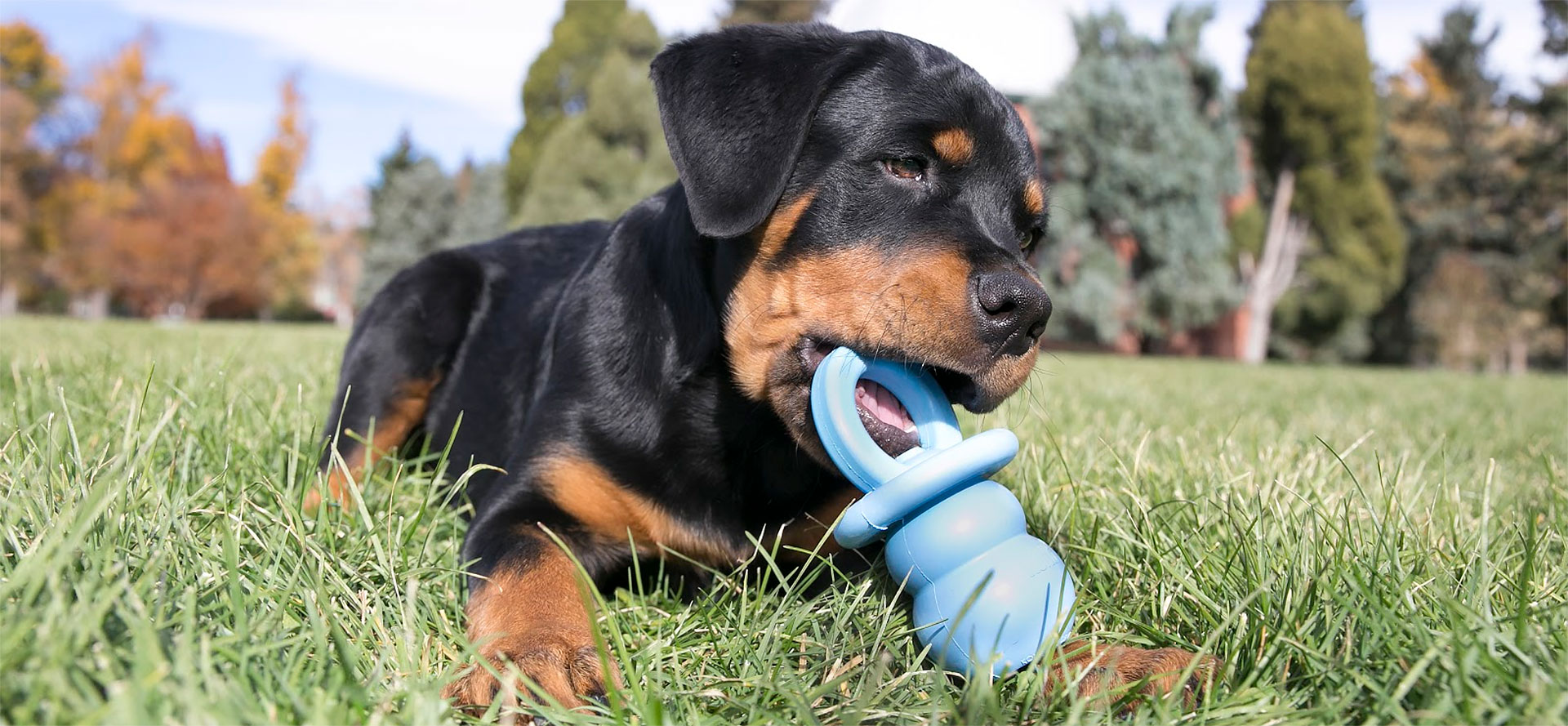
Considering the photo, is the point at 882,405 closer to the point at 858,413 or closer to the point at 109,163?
the point at 858,413

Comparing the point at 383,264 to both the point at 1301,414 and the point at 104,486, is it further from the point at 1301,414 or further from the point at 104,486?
→ the point at 104,486

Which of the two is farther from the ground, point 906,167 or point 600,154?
point 600,154

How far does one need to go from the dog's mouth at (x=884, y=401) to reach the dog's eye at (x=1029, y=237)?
19.2 inches

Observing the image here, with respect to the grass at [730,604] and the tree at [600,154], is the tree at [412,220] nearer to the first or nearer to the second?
the tree at [600,154]

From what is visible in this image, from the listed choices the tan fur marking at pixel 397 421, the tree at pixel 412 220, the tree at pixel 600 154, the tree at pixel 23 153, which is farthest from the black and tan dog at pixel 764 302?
the tree at pixel 412 220

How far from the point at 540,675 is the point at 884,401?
92 centimetres

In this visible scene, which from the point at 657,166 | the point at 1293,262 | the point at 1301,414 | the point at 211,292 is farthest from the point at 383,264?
the point at 1301,414

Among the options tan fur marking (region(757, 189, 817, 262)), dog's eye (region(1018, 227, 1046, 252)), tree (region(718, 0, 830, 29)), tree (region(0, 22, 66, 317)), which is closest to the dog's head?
tan fur marking (region(757, 189, 817, 262))

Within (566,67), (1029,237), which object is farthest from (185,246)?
(1029,237)

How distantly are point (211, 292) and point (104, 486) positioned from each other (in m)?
32.1

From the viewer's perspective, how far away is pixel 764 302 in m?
2.24

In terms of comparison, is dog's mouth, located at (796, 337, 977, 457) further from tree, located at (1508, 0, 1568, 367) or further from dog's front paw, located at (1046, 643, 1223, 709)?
tree, located at (1508, 0, 1568, 367)

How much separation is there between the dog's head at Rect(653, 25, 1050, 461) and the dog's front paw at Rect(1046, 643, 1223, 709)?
58 cm

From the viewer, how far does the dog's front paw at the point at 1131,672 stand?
1.49 meters
